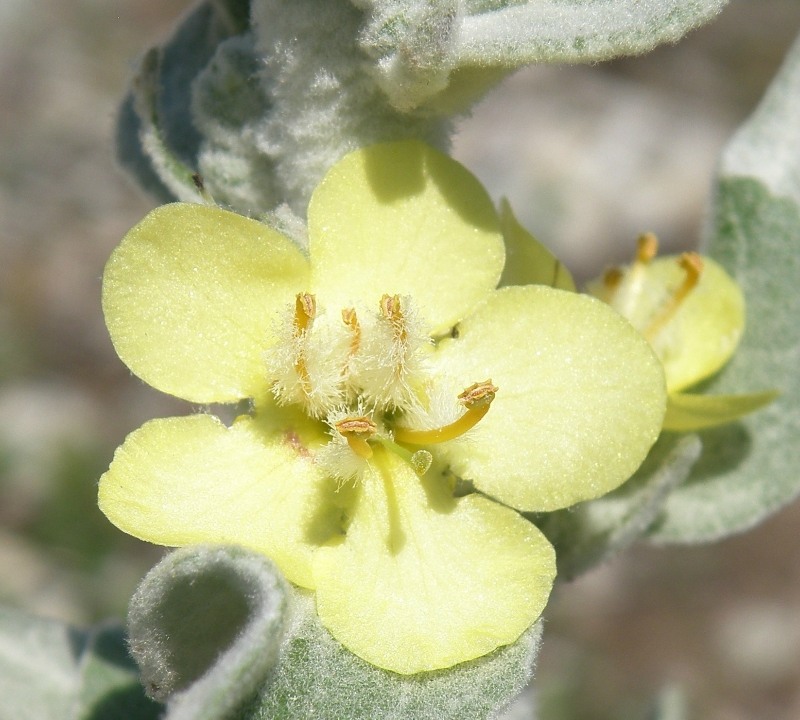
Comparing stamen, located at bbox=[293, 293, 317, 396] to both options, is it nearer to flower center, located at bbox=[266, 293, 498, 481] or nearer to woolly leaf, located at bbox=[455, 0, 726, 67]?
flower center, located at bbox=[266, 293, 498, 481]

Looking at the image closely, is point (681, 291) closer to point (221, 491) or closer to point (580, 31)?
point (580, 31)

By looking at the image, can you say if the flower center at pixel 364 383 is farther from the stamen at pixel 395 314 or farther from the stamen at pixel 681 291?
the stamen at pixel 681 291

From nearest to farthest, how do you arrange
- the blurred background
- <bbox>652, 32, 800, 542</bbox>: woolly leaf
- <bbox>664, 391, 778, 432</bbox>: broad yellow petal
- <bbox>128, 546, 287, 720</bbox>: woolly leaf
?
<bbox>128, 546, 287, 720</bbox>: woolly leaf
<bbox>664, 391, 778, 432</bbox>: broad yellow petal
<bbox>652, 32, 800, 542</bbox>: woolly leaf
the blurred background

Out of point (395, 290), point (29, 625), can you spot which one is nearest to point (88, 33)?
point (29, 625)

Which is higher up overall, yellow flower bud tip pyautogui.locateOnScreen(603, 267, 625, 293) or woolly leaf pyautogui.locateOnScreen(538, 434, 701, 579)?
yellow flower bud tip pyautogui.locateOnScreen(603, 267, 625, 293)

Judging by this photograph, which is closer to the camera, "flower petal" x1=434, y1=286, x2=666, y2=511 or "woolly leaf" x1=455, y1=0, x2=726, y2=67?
"woolly leaf" x1=455, y1=0, x2=726, y2=67

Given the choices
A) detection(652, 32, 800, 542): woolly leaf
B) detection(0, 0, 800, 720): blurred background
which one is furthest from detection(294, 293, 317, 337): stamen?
detection(0, 0, 800, 720): blurred background

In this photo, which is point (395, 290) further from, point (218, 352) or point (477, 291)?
point (218, 352)

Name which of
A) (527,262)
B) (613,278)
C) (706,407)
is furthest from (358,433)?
(613,278)

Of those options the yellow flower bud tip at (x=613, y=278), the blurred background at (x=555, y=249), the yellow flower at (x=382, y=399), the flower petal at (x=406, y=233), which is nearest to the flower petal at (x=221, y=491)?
the yellow flower at (x=382, y=399)
